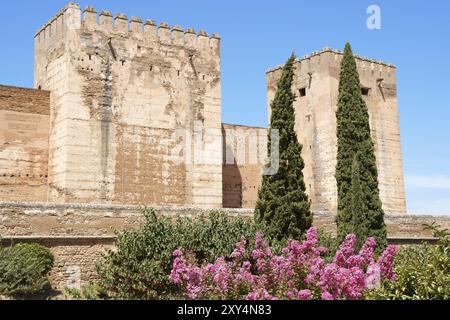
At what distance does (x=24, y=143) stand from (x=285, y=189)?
9573 mm

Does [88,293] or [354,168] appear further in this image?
[354,168]

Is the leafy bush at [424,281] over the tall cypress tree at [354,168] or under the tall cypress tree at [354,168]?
under

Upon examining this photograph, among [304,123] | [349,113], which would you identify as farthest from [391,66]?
[349,113]

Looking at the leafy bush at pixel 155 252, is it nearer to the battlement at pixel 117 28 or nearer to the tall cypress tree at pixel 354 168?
the tall cypress tree at pixel 354 168

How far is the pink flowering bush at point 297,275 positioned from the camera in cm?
852

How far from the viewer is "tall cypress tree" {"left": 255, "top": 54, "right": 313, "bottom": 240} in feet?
51.9

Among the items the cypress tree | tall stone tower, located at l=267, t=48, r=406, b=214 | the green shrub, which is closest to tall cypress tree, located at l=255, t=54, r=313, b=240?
the cypress tree

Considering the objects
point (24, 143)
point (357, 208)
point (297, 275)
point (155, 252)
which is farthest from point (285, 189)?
point (24, 143)

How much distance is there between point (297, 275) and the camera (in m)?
9.72

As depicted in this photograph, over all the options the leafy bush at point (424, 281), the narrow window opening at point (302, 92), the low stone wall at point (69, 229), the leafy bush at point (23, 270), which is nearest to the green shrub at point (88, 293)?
the leafy bush at point (23, 270)

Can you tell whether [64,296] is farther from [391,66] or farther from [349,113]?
[391,66]

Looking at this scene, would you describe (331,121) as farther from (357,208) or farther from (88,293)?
(88,293)

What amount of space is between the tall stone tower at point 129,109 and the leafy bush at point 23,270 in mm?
4919

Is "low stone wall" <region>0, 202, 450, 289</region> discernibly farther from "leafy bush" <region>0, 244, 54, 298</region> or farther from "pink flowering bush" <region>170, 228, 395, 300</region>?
"pink flowering bush" <region>170, 228, 395, 300</region>
